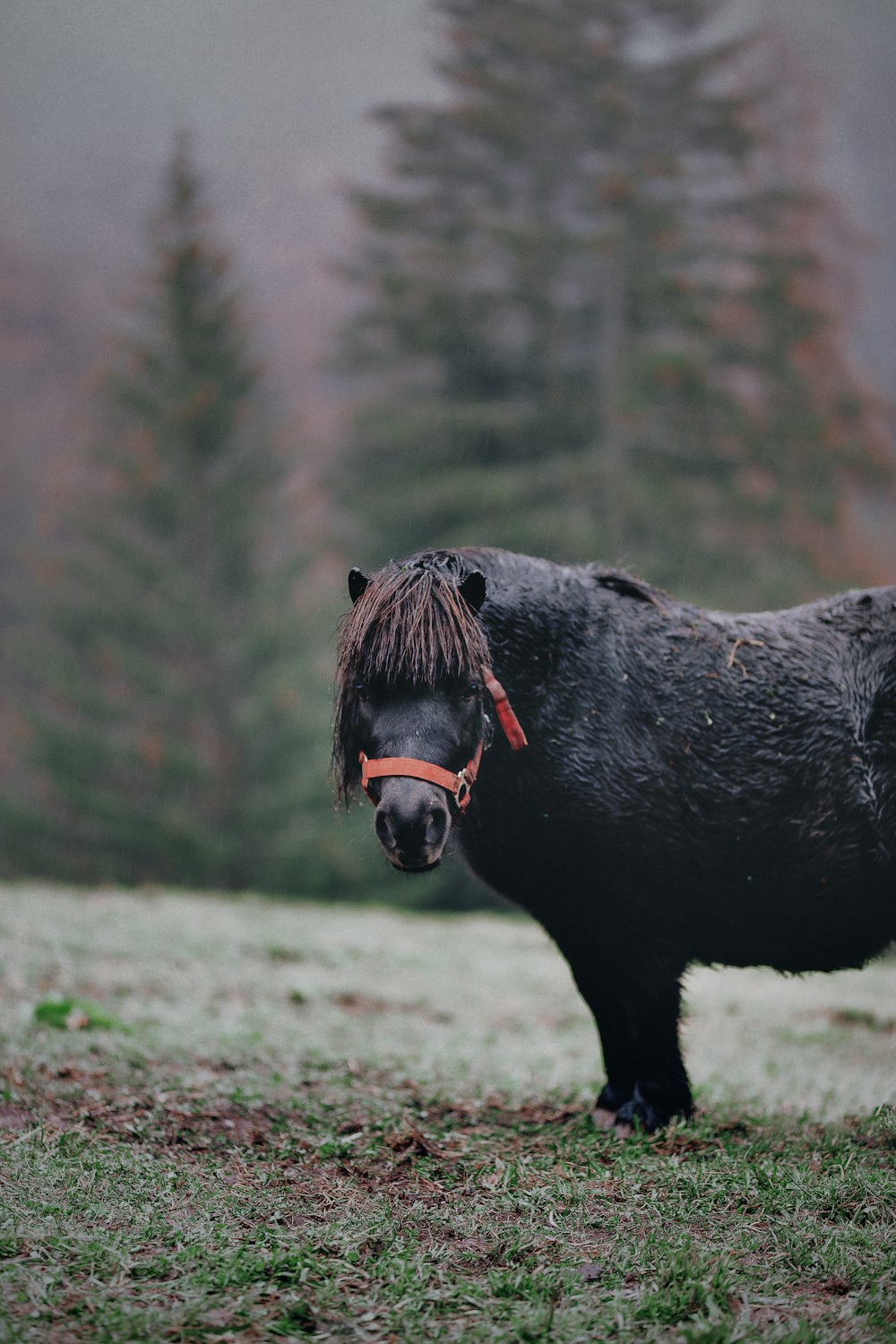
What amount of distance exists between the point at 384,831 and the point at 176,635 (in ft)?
53.5

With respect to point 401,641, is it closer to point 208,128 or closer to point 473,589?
point 473,589

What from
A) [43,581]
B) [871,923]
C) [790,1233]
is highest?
[43,581]

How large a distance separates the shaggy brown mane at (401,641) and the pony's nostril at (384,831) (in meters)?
0.47

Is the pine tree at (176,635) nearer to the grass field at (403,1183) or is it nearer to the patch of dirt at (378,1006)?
the patch of dirt at (378,1006)

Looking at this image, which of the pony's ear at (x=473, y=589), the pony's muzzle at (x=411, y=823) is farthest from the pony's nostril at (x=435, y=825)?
the pony's ear at (x=473, y=589)

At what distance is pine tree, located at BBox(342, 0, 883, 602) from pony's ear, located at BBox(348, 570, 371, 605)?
13.3 meters

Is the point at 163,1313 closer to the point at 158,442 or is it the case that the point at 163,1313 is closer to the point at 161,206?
the point at 158,442

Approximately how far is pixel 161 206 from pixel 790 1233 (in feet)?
67.1

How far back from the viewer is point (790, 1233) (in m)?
3.03

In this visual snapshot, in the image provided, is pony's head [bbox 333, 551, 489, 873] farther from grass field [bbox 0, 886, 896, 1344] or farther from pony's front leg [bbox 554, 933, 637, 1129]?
grass field [bbox 0, 886, 896, 1344]

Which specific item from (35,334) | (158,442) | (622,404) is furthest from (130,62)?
(622,404)

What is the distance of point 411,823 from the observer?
3.29 m

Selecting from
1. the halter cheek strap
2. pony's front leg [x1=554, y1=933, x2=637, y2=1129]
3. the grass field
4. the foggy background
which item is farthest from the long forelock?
the foggy background

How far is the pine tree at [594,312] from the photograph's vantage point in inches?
694
